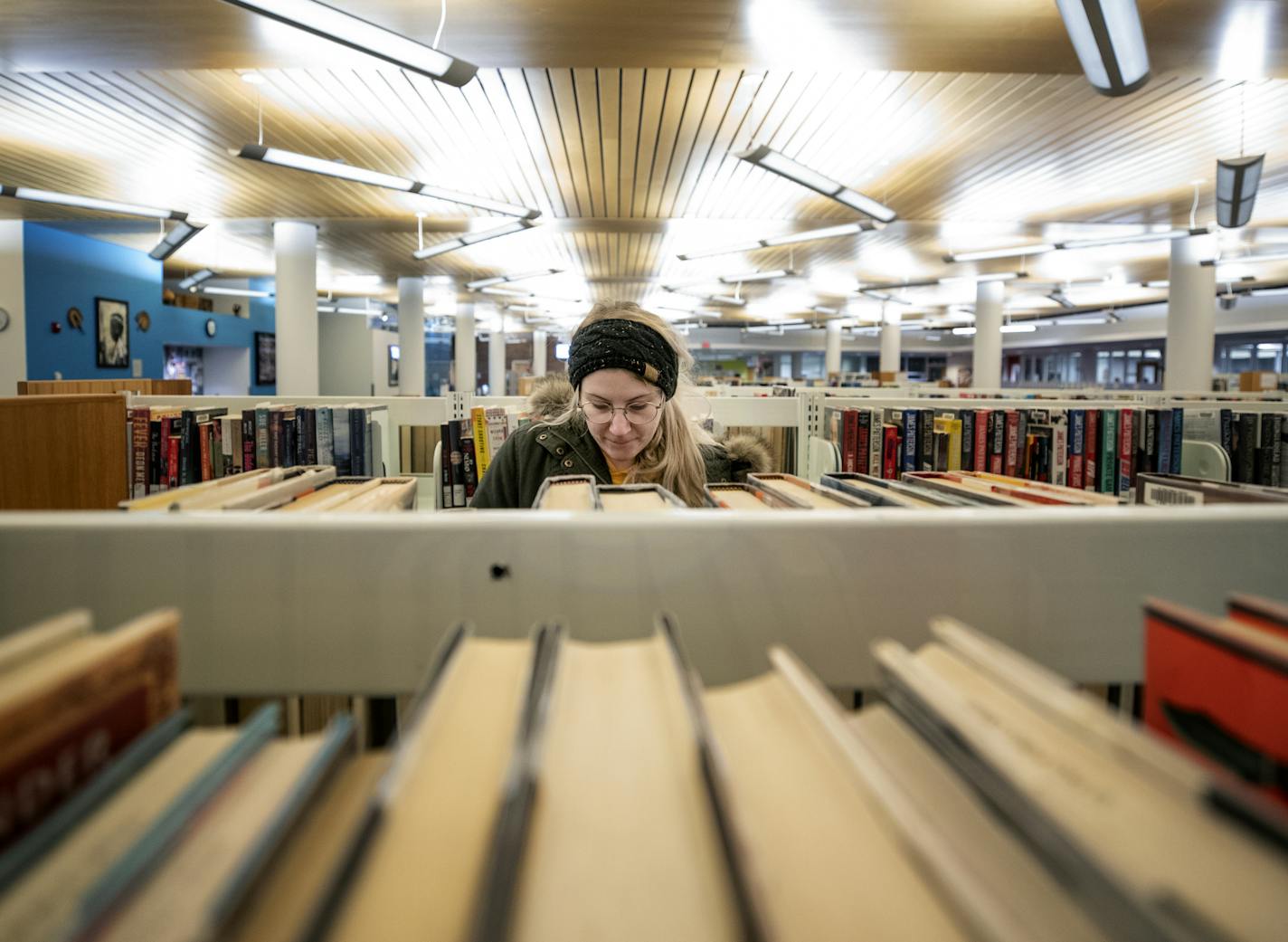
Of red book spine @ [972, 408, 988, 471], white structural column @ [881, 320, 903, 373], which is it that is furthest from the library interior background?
white structural column @ [881, 320, 903, 373]

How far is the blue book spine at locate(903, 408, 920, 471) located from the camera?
3666 millimetres

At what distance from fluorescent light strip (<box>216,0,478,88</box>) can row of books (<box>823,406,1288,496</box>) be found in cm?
259

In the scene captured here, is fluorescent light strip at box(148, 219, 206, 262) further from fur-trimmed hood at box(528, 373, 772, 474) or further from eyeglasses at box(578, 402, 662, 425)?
eyeglasses at box(578, 402, 662, 425)

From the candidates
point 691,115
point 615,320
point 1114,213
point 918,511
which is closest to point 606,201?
point 691,115

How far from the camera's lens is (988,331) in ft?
45.7

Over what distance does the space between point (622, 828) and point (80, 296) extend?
44.2 ft

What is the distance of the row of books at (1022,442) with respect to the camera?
11.9ft

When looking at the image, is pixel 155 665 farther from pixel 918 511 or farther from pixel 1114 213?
pixel 1114 213

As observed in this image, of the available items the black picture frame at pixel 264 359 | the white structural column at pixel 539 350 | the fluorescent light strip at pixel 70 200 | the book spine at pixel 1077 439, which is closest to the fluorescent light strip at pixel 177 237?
the fluorescent light strip at pixel 70 200

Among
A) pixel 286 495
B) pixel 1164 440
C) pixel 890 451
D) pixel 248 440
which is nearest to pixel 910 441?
pixel 890 451

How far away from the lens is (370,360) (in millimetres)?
20594

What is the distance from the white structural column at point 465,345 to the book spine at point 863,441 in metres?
15.4

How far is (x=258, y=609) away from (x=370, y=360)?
21.6m

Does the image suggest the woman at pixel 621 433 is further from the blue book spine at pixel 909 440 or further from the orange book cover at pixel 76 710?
the blue book spine at pixel 909 440
